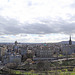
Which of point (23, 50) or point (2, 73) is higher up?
point (23, 50)

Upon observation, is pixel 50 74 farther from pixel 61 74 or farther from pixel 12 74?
pixel 12 74

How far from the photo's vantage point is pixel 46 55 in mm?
38812

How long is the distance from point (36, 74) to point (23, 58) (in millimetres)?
16357

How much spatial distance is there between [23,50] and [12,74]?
21.7m

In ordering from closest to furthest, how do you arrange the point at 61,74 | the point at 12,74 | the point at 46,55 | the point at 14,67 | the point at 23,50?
the point at 61,74 < the point at 12,74 < the point at 14,67 < the point at 46,55 < the point at 23,50

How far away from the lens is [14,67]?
25969 millimetres

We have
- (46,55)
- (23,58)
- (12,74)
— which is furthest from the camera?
(46,55)

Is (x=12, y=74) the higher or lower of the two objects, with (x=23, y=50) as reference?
lower

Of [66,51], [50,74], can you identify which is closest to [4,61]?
[50,74]

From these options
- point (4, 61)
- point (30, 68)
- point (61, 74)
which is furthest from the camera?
point (4, 61)

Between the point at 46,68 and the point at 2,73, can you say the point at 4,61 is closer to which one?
the point at 2,73

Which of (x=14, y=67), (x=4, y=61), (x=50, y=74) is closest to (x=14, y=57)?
(x=4, y=61)

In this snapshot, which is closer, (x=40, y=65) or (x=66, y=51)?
(x=40, y=65)

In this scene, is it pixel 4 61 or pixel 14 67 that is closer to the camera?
pixel 14 67
